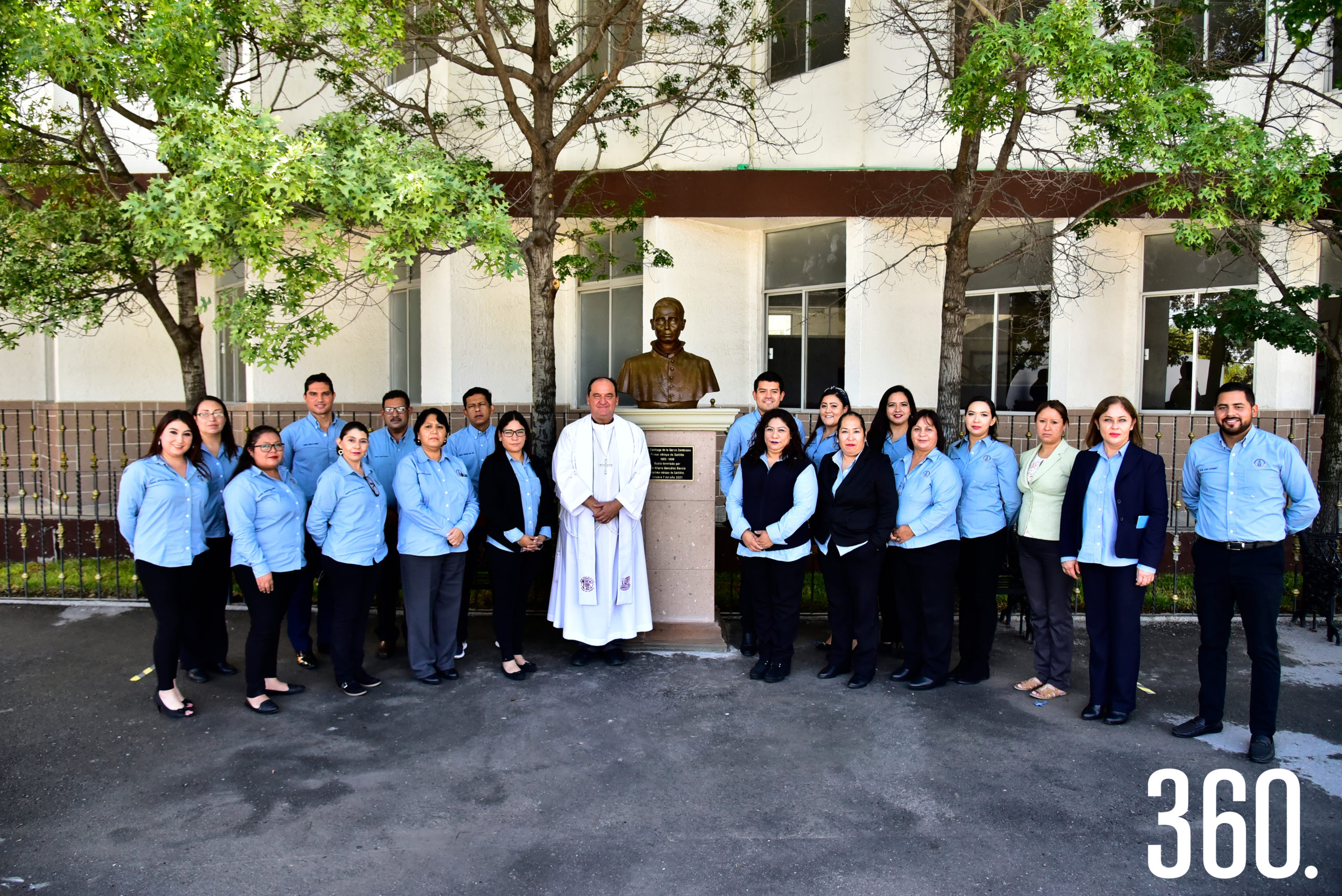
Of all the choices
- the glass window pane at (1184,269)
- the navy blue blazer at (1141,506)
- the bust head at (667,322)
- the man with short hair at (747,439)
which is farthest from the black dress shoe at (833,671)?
the glass window pane at (1184,269)

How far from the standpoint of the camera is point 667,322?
7.04m

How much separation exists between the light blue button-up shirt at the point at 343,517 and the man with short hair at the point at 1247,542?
4.64 m

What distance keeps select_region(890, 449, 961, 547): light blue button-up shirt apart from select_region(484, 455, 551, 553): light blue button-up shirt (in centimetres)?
228

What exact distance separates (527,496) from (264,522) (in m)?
1.55

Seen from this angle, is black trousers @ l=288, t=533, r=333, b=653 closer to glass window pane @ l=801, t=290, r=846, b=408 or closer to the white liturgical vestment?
the white liturgical vestment

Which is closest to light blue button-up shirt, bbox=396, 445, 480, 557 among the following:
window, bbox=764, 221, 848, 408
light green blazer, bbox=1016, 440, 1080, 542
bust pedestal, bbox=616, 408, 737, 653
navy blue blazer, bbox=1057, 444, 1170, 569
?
bust pedestal, bbox=616, 408, 737, 653

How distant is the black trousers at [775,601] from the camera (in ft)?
18.6

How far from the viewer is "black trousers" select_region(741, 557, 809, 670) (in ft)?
18.6

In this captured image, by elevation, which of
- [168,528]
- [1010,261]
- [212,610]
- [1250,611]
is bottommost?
[212,610]

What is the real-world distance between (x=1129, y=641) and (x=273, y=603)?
15.7 feet

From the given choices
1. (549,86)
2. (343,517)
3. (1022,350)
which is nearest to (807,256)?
(1022,350)

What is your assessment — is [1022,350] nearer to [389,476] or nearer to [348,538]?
[389,476]

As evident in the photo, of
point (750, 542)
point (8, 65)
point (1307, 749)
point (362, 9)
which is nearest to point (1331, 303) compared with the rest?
point (1307, 749)

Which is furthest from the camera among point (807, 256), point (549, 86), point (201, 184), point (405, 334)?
point (405, 334)
